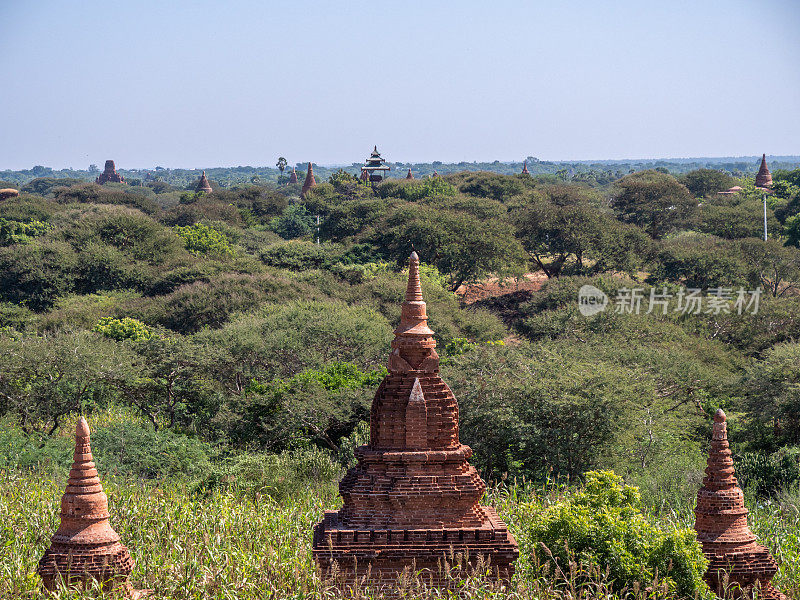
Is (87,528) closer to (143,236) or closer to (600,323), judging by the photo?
(600,323)

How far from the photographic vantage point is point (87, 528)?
37.7 ft

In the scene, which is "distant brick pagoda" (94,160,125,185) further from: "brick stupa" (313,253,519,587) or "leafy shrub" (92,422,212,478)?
"brick stupa" (313,253,519,587)

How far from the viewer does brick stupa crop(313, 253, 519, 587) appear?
37.8ft

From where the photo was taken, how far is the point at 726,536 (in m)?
12.4

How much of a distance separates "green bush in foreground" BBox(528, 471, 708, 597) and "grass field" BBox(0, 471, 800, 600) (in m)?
0.21

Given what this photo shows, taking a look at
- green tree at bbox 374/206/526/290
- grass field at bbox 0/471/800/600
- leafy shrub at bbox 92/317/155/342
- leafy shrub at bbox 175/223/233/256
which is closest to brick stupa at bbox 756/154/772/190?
green tree at bbox 374/206/526/290

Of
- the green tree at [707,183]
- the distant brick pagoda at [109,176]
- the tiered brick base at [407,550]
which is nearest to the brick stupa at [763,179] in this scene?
the green tree at [707,183]

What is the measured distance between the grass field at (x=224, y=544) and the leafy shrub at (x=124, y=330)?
17.3 m

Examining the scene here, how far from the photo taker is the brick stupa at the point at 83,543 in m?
11.4

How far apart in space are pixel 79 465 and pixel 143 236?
45.5 meters

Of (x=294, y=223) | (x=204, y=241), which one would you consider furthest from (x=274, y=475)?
(x=294, y=223)

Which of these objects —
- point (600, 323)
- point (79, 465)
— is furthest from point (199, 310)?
point (79, 465)

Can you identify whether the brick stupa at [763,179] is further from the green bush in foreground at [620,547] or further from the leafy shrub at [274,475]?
the green bush in foreground at [620,547]

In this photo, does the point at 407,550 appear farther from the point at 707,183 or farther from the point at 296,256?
the point at 707,183
